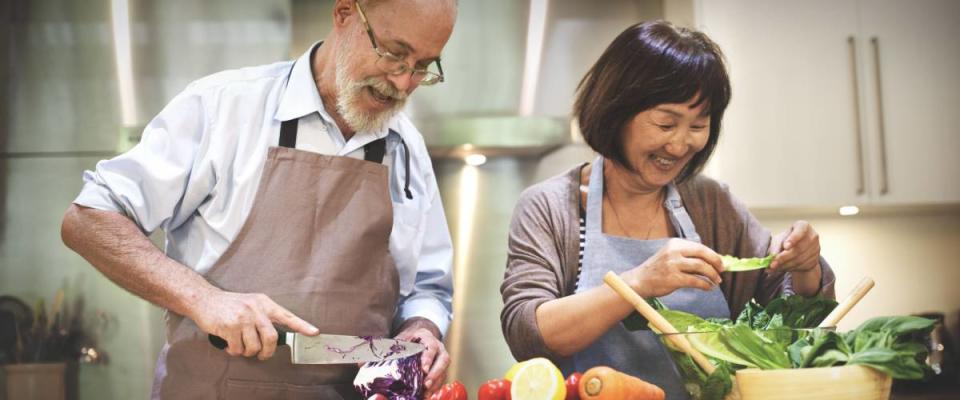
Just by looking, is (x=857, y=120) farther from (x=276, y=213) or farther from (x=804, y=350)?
(x=276, y=213)

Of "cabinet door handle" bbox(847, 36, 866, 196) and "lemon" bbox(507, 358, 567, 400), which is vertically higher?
"cabinet door handle" bbox(847, 36, 866, 196)

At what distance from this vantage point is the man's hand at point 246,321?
1279 mm

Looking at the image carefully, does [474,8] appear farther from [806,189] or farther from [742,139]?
[806,189]

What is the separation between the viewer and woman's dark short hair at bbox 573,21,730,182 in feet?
4.97

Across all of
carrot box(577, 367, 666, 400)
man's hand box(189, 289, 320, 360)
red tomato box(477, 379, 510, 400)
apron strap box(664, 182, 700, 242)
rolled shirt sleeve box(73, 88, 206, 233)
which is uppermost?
rolled shirt sleeve box(73, 88, 206, 233)

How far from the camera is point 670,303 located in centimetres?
161

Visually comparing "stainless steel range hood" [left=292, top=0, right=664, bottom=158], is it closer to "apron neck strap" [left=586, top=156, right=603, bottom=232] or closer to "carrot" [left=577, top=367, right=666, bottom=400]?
"apron neck strap" [left=586, top=156, right=603, bottom=232]

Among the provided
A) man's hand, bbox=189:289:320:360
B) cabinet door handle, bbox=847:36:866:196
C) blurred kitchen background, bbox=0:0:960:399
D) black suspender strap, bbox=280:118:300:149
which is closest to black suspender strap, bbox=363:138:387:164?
black suspender strap, bbox=280:118:300:149

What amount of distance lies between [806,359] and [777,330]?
5 centimetres

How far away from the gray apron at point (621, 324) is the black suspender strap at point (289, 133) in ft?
1.84

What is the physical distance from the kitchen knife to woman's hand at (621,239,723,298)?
39 cm

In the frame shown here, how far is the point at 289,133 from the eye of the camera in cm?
153

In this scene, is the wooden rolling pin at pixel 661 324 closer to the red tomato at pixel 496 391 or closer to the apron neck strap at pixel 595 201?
the red tomato at pixel 496 391

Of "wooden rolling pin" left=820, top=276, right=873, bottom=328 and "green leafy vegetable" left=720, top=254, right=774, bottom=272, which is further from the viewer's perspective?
"green leafy vegetable" left=720, top=254, right=774, bottom=272
